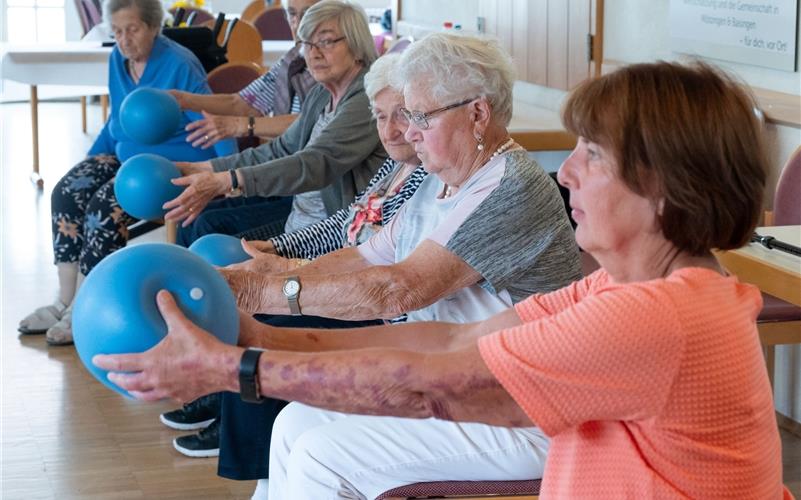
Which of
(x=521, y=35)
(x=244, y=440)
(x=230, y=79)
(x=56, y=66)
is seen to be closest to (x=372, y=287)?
(x=244, y=440)

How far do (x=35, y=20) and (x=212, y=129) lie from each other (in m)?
8.58

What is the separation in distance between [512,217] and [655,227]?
844 mm

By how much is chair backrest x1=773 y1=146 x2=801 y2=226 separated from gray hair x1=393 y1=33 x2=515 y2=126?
112 centimetres

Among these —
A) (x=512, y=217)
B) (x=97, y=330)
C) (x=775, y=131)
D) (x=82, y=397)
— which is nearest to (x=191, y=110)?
(x=82, y=397)

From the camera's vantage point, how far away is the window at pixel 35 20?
1205 centimetres

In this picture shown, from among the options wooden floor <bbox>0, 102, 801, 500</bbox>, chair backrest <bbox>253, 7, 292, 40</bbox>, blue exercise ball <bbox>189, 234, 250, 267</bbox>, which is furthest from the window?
blue exercise ball <bbox>189, 234, 250, 267</bbox>

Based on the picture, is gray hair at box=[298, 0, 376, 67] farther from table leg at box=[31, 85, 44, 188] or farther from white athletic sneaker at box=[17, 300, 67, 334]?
table leg at box=[31, 85, 44, 188]

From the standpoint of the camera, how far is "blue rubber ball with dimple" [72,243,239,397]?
1.48 m

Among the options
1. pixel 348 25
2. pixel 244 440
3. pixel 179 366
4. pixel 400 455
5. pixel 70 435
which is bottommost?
pixel 70 435

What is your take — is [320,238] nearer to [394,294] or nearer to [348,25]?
[348,25]

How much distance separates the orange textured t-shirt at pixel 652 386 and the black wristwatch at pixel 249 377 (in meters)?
0.27

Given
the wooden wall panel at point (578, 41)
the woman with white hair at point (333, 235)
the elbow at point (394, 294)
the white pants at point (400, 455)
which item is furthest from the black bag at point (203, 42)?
the white pants at point (400, 455)

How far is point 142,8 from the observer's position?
15.3 ft

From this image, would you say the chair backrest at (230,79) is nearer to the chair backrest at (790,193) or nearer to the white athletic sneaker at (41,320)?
the white athletic sneaker at (41,320)
